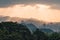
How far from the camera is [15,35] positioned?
651 ft

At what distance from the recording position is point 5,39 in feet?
622

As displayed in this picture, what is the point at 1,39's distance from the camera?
190 metres

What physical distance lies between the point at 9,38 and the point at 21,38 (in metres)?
Answer: 10.6

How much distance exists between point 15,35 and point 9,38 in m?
8.64

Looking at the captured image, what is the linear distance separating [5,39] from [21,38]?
11.7 metres

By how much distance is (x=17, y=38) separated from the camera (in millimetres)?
193750

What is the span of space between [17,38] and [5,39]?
238 inches

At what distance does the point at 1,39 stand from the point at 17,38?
23.2 feet

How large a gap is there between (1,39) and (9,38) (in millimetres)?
2952

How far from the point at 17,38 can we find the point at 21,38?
6164 mm

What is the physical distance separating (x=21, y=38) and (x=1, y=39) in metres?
12.4

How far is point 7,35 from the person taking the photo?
198 m

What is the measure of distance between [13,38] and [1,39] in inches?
188
